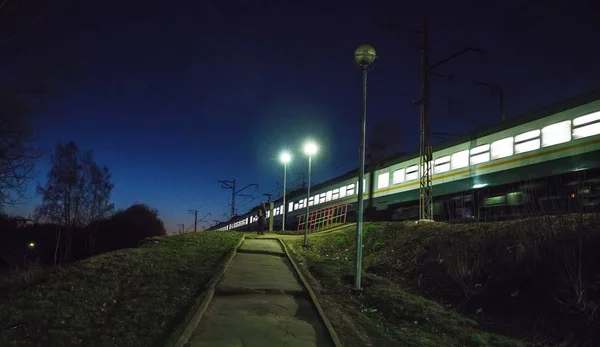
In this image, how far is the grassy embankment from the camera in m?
6.62

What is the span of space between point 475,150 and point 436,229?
5.44 meters

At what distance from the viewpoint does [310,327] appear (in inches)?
263

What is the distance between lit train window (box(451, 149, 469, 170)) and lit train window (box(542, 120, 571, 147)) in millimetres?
3396

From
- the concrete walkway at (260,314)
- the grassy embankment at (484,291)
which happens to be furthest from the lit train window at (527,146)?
the concrete walkway at (260,314)

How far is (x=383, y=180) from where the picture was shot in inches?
904

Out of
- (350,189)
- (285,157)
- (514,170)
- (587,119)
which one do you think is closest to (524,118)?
(514,170)

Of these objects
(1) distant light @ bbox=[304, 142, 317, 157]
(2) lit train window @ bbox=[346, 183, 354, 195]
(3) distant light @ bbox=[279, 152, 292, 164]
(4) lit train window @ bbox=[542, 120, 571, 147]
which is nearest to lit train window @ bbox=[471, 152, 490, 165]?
(4) lit train window @ bbox=[542, 120, 571, 147]

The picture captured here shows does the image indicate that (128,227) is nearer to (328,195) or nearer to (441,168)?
(328,195)

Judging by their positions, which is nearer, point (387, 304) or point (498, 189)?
point (387, 304)

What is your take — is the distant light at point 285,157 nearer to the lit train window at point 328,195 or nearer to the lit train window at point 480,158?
the lit train window at point 328,195

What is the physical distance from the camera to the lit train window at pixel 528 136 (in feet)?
46.3

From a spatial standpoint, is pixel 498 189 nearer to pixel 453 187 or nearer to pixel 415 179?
pixel 453 187

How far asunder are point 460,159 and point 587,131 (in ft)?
17.1

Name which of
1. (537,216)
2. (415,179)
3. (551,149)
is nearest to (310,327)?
(537,216)
